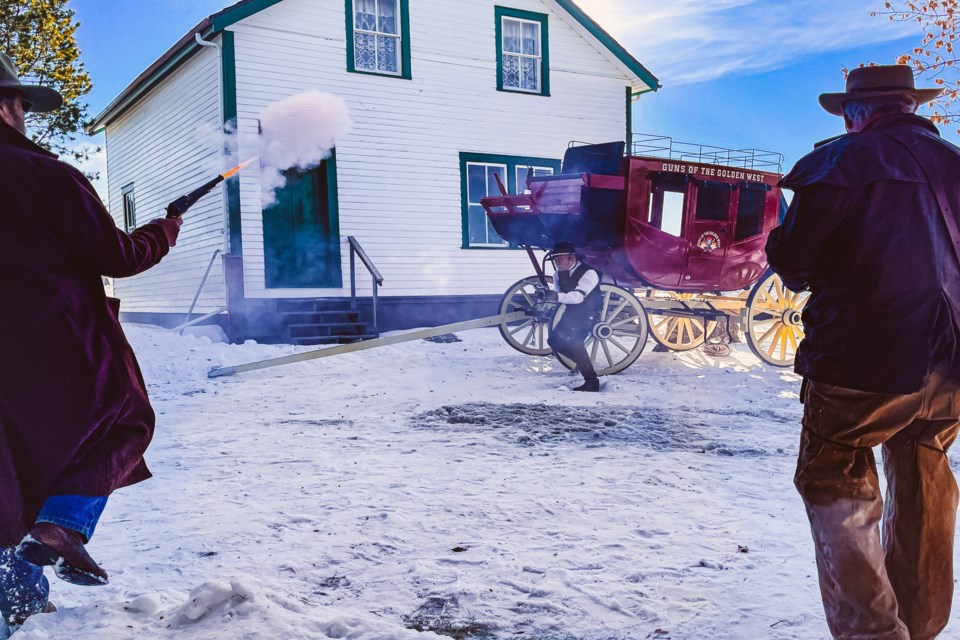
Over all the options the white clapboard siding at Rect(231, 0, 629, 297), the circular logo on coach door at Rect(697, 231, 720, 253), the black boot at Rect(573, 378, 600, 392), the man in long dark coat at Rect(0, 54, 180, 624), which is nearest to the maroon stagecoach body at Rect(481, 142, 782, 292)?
the circular logo on coach door at Rect(697, 231, 720, 253)

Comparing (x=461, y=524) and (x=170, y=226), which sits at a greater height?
(x=170, y=226)

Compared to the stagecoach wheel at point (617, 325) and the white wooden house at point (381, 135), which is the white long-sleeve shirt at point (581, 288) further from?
the white wooden house at point (381, 135)

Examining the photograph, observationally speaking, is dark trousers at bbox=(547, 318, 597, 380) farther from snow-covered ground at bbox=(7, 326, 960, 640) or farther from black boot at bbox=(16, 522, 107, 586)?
black boot at bbox=(16, 522, 107, 586)

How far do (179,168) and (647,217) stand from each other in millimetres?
10242

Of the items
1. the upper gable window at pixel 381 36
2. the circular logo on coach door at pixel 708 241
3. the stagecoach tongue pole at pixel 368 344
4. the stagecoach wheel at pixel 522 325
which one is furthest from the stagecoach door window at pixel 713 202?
the upper gable window at pixel 381 36

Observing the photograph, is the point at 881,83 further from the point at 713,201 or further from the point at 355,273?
the point at 355,273

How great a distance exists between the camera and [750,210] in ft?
32.1

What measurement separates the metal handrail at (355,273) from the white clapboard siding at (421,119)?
25 cm

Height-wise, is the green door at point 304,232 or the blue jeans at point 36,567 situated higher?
the green door at point 304,232

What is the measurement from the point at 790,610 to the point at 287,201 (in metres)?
11.6

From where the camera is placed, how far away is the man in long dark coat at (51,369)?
2.50 metres

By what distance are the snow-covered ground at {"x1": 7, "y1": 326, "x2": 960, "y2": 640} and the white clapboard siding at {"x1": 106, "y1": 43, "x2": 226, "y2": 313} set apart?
20.9 feet

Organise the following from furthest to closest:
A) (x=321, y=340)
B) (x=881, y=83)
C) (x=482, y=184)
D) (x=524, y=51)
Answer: (x=524, y=51) < (x=482, y=184) < (x=321, y=340) < (x=881, y=83)

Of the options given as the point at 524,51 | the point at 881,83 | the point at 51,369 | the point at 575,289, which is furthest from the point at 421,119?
the point at 51,369
